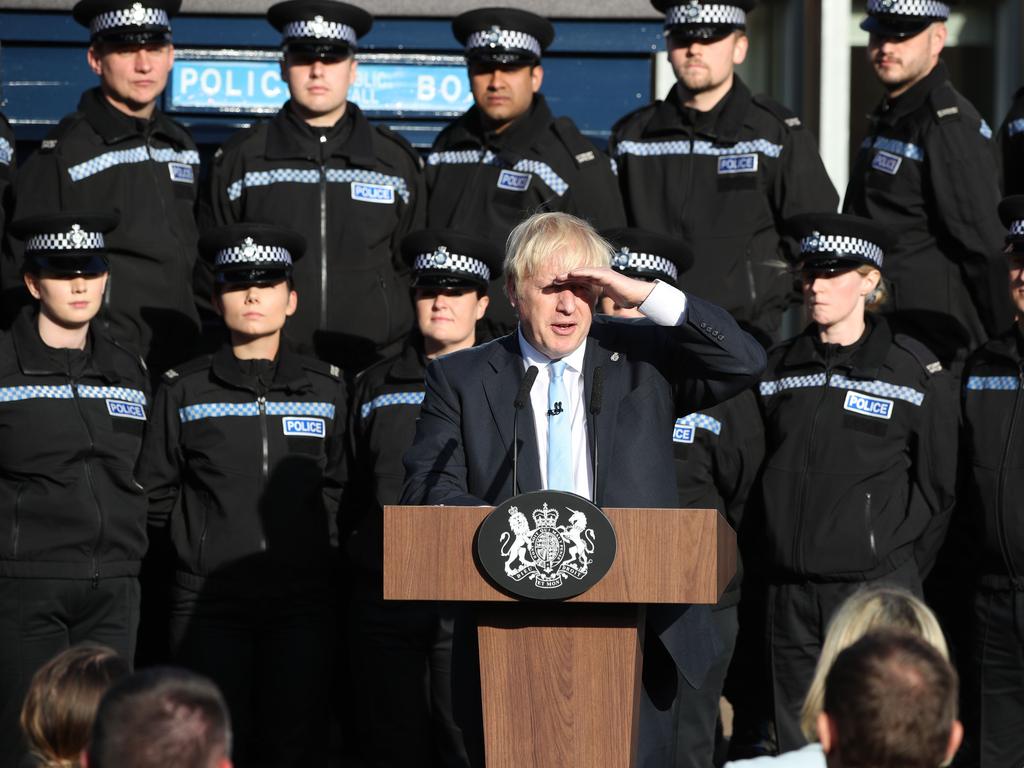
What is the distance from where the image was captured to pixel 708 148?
7.24 m

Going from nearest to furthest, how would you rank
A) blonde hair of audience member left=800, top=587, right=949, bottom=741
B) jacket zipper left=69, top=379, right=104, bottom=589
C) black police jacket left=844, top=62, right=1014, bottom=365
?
blonde hair of audience member left=800, top=587, right=949, bottom=741, jacket zipper left=69, top=379, right=104, bottom=589, black police jacket left=844, top=62, right=1014, bottom=365

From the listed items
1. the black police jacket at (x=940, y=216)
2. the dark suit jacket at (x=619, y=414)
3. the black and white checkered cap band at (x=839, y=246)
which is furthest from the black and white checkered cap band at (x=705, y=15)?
the dark suit jacket at (x=619, y=414)

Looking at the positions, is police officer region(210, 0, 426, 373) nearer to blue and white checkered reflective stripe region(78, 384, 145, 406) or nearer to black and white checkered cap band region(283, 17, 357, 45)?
black and white checkered cap band region(283, 17, 357, 45)

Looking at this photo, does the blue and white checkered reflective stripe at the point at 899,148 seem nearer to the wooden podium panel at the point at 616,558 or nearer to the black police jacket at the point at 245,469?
the black police jacket at the point at 245,469

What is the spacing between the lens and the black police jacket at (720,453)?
21.3ft

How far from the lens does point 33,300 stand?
7.12 metres

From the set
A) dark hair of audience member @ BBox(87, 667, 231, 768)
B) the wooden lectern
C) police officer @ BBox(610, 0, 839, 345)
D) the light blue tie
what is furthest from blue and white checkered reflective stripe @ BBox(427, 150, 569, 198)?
dark hair of audience member @ BBox(87, 667, 231, 768)

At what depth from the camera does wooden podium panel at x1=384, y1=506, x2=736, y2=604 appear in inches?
150

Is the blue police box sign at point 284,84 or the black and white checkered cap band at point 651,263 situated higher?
the blue police box sign at point 284,84

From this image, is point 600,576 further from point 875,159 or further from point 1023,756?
point 875,159

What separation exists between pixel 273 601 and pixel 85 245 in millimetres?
1512

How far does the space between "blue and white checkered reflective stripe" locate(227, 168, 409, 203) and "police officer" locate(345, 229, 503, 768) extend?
60 cm

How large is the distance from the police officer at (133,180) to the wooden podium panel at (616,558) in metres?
3.54

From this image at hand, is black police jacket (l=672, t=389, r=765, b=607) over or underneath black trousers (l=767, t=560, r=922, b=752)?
over
